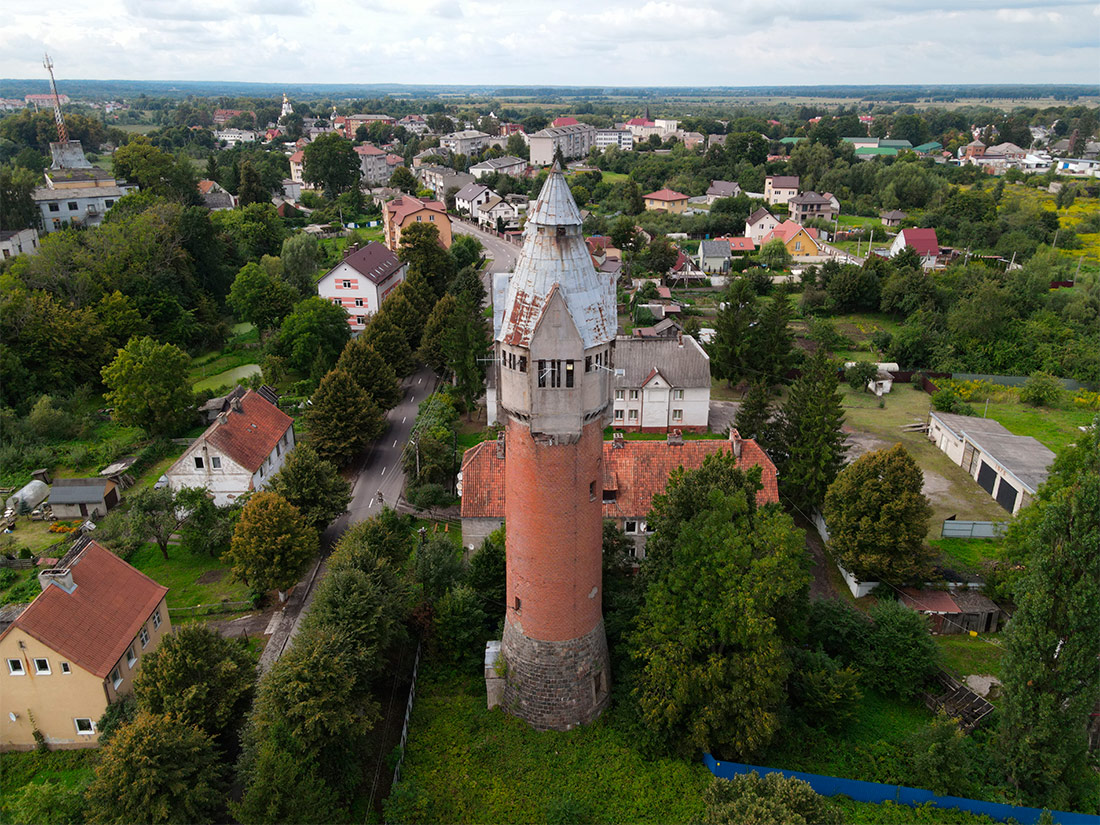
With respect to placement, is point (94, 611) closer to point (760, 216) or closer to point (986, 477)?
point (986, 477)

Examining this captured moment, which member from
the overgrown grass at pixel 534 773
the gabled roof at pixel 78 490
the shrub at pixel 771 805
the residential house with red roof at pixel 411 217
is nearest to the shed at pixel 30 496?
the gabled roof at pixel 78 490

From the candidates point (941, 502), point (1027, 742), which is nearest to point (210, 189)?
point (941, 502)

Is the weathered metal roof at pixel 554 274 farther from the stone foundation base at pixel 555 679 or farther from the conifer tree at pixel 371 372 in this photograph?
the conifer tree at pixel 371 372

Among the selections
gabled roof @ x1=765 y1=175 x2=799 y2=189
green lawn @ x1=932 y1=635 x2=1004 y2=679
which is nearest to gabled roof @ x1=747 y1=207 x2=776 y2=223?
gabled roof @ x1=765 y1=175 x2=799 y2=189

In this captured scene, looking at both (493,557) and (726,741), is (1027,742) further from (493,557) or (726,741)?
(493,557)

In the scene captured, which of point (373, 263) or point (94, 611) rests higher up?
point (373, 263)

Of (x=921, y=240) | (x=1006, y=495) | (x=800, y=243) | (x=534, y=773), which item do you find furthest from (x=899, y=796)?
(x=921, y=240)
